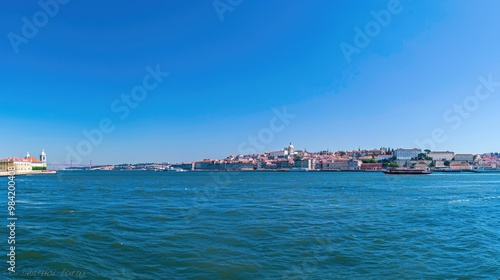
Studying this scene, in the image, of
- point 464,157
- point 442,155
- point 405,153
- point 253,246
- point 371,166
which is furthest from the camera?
point 442,155

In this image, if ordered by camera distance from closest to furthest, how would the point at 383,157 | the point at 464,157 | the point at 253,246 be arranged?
the point at 253,246, the point at 464,157, the point at 383,157

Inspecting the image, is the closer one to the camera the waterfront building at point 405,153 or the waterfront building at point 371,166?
the waterfront building at point 371,166

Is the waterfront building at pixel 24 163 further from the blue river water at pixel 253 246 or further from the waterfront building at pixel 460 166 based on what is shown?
the waterfront building at pixel 460 166

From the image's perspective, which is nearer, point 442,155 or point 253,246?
point 253,246

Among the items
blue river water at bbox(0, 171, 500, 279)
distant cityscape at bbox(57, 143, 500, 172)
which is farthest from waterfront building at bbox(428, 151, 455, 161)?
blue river water at bbox(0, 171, 500, 279)

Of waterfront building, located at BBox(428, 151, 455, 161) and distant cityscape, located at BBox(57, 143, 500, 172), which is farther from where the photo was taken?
waterfront building, located at BBox(428, 151, 455, 161)

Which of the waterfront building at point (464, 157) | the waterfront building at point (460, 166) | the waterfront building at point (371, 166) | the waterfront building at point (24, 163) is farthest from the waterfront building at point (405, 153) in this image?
the waterfront building at point (24, 163)

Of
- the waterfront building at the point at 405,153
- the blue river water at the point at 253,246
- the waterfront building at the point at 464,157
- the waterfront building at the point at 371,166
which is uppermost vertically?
the waterfront building at the point at 405,153

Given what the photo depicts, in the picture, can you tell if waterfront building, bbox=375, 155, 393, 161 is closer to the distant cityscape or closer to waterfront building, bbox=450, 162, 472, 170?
the distant cityscape

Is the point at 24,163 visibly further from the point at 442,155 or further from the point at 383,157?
the point at 442,155

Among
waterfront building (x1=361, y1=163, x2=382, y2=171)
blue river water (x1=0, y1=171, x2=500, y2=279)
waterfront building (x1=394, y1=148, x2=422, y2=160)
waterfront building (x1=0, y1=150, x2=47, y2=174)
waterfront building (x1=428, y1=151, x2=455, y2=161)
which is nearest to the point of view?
blue river water (x1=0, y1=171, x2=500, y2=279)

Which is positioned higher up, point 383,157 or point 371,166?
point 383,157

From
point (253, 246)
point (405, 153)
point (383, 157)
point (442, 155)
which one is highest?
point (405, 153)

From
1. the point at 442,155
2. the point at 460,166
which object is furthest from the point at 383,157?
the point at 460,166
